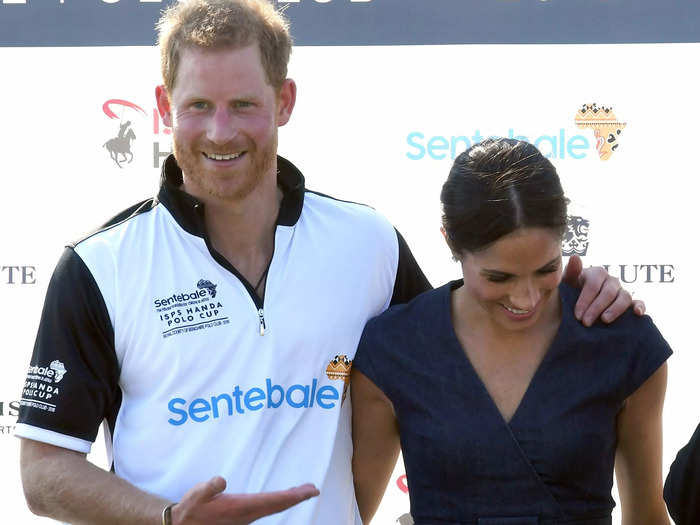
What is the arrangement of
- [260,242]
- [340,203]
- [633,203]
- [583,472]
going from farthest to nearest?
[633,203] → [340,203] → [260,242] → [583,472]

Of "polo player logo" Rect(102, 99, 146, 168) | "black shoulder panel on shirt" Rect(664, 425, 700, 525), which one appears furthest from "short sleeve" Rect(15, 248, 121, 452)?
"polo player logo" Rect(102, 99, 146, 168)

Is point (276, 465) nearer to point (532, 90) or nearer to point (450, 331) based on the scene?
point (450, 331)

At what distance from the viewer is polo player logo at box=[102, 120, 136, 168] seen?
8.55ft

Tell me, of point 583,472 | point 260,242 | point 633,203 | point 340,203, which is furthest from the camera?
point 633,203

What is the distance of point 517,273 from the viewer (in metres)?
1.53

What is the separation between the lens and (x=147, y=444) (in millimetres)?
1624

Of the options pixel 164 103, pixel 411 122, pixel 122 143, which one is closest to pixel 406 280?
pixel 164 103

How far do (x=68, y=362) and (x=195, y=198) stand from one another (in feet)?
1.21

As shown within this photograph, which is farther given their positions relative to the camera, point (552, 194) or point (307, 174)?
point (307, 174)

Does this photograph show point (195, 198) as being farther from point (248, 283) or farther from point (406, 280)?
point (406, 280)

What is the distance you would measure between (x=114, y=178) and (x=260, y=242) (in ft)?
3.35

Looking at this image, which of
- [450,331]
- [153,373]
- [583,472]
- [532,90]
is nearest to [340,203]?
[450,331]

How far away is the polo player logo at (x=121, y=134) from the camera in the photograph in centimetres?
261

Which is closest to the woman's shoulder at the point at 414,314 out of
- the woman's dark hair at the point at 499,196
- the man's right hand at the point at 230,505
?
the woman's dark hair at the point at 499,196
